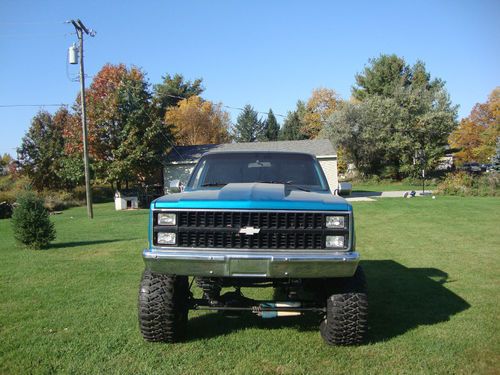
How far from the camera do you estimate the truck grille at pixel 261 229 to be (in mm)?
4145

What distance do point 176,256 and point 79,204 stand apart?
31074 mm

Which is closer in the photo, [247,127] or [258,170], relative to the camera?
[258,170]

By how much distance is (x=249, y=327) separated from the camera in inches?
203

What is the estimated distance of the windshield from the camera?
5566 millimetres

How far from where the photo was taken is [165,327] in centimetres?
449

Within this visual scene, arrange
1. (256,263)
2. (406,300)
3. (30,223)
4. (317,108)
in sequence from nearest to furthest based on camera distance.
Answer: (256,263) < (406,300) < (30,223) < (317,108)

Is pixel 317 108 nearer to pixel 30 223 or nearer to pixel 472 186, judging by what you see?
pixel 472 186

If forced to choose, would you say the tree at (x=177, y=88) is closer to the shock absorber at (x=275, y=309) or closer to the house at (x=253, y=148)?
the house at (x=253, y=148)

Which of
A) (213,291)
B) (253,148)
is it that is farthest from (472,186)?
(213,291)

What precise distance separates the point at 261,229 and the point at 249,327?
1555 millimetres

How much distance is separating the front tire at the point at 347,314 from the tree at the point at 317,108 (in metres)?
57.3

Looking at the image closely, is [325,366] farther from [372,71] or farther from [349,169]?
[372,71]

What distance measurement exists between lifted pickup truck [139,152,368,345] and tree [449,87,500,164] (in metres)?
51.1

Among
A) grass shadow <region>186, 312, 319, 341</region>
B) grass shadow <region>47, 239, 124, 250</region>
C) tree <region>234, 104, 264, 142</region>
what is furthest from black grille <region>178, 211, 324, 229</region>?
tree <region>234, 104, 264, 142</region>
